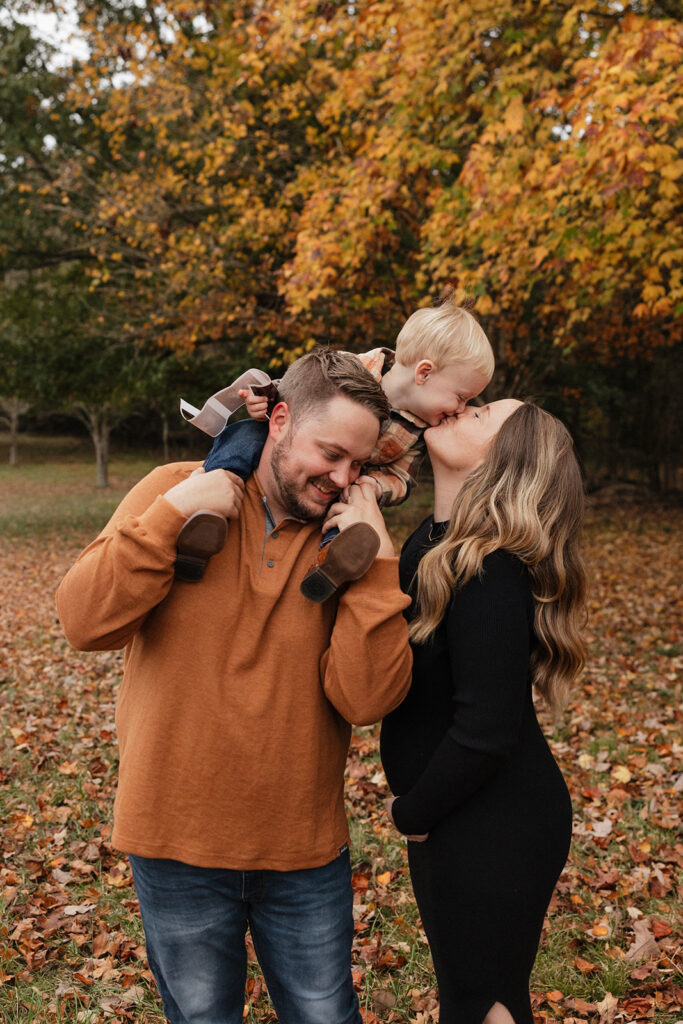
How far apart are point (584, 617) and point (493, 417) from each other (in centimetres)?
63

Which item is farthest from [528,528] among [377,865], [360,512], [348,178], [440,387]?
[348,178]

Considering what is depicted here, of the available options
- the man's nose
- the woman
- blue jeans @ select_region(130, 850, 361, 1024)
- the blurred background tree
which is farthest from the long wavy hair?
the blurred background tree

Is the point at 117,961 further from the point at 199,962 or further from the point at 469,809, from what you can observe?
the point at 469,809

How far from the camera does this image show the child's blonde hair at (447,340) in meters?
2.41

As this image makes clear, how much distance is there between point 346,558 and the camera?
1.91 m

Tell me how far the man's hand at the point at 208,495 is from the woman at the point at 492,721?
1.79 ft

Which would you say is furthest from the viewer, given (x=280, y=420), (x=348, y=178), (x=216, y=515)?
(x=348, y=178)

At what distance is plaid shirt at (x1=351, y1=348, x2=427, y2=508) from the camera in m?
2.34

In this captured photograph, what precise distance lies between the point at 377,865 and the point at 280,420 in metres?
3.04

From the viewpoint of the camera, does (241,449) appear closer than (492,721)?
No

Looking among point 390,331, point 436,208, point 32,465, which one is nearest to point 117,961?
point 436,208

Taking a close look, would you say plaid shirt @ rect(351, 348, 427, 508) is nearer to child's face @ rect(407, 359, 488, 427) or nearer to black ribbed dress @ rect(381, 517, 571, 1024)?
child's face @ rect(407, 359, 488, 427)

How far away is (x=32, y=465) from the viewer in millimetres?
39531

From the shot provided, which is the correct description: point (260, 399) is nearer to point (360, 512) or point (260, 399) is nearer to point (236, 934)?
point (360, 512)
